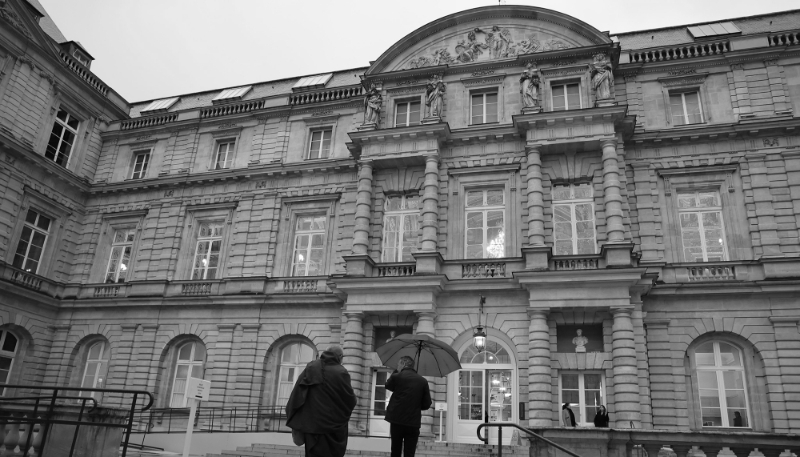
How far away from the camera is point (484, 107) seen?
22.0 meters

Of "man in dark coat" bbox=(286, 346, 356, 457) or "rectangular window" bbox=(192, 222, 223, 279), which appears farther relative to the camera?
"rectangular window" bbox=(192, 222, 223, 279)

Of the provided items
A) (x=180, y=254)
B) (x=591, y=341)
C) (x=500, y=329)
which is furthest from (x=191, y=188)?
(x=591, y=341)

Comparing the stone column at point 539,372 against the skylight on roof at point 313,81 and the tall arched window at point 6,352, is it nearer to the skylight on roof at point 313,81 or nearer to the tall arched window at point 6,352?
the skylight on roof at point 313,81

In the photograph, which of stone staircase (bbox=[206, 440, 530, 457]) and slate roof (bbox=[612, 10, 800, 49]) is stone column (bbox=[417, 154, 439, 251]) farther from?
slate roof (bbox=[612, 10, 800, 49])

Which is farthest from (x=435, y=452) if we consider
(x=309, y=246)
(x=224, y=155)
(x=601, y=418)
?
(x=224, y=155)

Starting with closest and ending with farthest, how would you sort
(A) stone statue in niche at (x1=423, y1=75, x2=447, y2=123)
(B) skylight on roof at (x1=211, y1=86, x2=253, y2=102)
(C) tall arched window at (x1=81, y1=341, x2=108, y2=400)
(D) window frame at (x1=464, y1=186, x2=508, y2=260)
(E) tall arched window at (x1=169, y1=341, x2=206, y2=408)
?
1. (D) window frame at (x1=464, y1=186, x2=508, y2=260)
2. (A) stone statue in niche at (x1=423, y1=75, x2=447, y2=123)
3. (E) tall arched window at (x1=169, y1=341, x2=206, y2=408)
4. (C) tall arched window at (x1=81, y1=341, x2=108, y2=400)
5. (B) skylight on roof at (x1=211, y1=86, x2=253, y2=102)

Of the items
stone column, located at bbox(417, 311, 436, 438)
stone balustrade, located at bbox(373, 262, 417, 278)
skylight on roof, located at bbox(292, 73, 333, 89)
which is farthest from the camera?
skylight on roof, located at bbox(292, 73, 333, 89)

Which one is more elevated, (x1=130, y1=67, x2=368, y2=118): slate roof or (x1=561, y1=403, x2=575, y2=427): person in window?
(x1=130, y1=67, x2=368, y2=118): slate roof

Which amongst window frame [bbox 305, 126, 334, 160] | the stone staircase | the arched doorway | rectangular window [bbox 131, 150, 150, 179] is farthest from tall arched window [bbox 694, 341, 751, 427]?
rectangular window [bbox 131, 150, 150, 179]

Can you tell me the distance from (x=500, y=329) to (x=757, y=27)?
15.3 m

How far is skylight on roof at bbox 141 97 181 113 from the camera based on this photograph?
29.4m

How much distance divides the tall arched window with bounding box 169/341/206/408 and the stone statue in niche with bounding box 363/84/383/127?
10753 millimetres

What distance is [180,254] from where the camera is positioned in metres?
24.3

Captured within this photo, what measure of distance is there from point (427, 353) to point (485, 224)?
28.5ft
